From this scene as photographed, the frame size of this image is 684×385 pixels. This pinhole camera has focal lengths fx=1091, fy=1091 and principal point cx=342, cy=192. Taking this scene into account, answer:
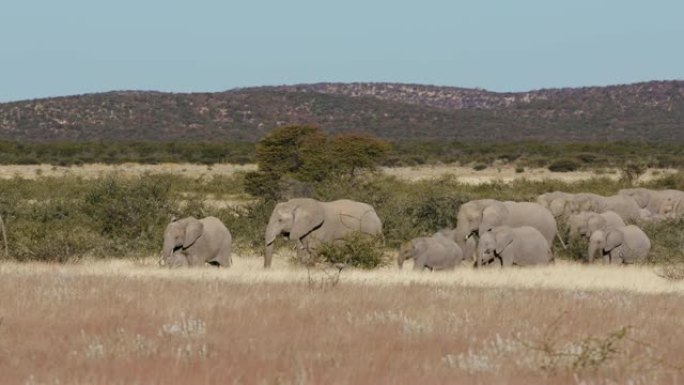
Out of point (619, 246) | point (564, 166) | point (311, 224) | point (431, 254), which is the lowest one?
point (564, 166)

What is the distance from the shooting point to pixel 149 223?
1017 inches

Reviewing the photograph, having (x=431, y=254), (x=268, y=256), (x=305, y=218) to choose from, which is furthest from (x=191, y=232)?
(x=431, y=254)

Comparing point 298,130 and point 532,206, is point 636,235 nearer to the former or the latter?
point 532,206

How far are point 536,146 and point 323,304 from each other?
308ft

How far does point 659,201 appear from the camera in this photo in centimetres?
3444

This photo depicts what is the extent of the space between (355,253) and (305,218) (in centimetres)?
132

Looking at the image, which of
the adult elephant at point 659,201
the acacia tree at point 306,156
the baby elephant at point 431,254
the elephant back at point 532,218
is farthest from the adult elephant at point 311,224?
the acacia tree at point 306,156

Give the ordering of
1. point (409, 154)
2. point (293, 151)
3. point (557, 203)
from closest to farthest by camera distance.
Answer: point (557, 203)
point (293, 151)
point (409, 154)

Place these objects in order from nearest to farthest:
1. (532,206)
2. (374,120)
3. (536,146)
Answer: (532,206) < (536,146) < (374,120)

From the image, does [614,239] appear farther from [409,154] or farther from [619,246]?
[409,154]

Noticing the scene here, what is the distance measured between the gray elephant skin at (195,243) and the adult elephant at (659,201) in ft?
57.4

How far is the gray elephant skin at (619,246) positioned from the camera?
2373cm

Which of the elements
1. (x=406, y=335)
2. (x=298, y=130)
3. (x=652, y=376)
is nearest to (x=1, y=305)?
(x=406, y=335)

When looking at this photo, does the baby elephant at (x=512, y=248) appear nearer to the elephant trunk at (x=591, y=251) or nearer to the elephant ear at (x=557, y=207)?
the elephant trunk at (x=591, y=251)
